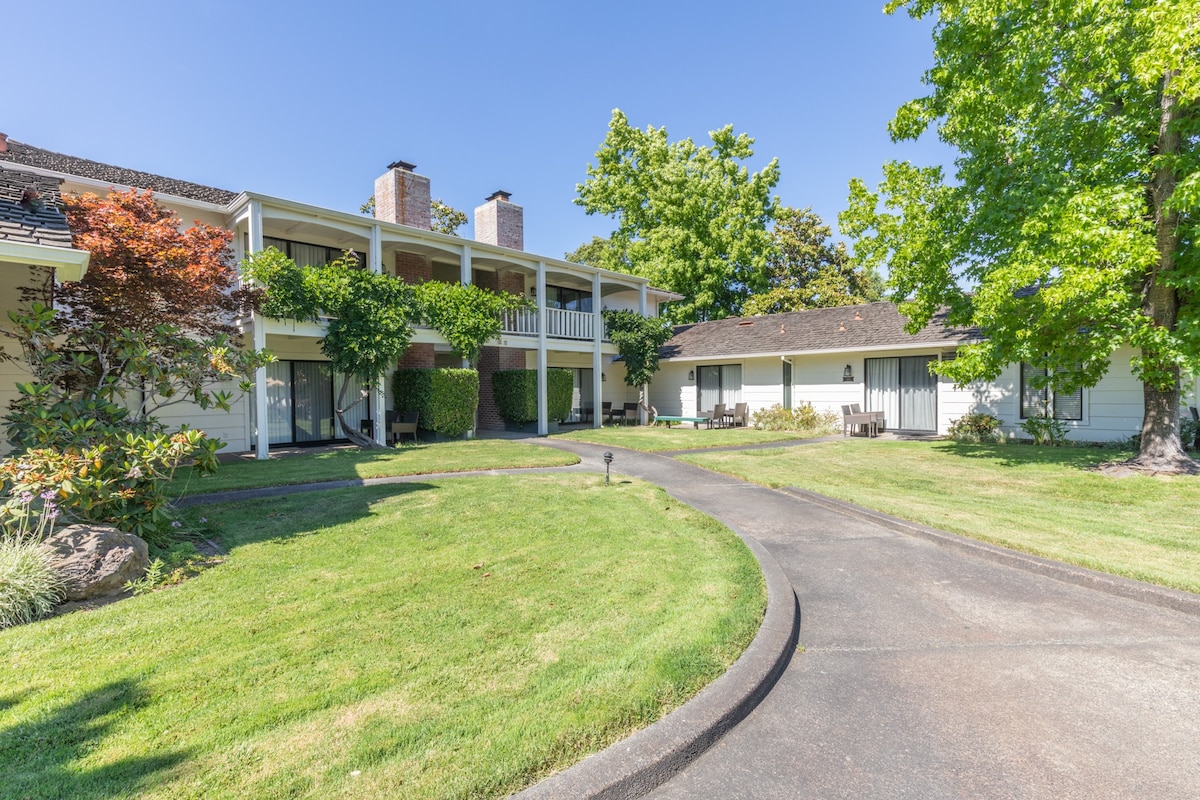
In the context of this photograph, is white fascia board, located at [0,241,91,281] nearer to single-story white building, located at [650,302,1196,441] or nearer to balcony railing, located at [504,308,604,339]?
balcony railing, located at [504,308,604,339]

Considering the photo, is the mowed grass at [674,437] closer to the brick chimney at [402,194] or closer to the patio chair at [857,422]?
the patio chair at [857,422]

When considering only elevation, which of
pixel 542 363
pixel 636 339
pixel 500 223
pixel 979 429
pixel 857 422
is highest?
pixel 500 223

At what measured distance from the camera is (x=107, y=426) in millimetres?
5812

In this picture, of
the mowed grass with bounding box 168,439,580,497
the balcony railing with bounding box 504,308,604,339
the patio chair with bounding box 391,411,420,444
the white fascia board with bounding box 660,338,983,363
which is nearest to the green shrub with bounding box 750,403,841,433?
the white fascia board with bounding box 660,338,983,363

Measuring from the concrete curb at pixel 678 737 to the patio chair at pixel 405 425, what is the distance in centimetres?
1301

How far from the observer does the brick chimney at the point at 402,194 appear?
18.3m

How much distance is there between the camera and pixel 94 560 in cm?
453

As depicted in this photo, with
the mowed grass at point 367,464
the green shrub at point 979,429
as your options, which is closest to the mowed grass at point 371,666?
the mowed grass at point 367,464

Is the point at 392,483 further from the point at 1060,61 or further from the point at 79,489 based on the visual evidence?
the point at 1060,61

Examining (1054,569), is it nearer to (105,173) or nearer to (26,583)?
(26,583)

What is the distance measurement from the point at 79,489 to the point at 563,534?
4.50 meters

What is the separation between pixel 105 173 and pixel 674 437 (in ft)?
52.4

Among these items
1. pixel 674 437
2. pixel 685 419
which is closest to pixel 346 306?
pixel 674 437

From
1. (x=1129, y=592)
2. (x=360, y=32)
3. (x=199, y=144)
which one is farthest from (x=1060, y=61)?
(x=199, y=144)
